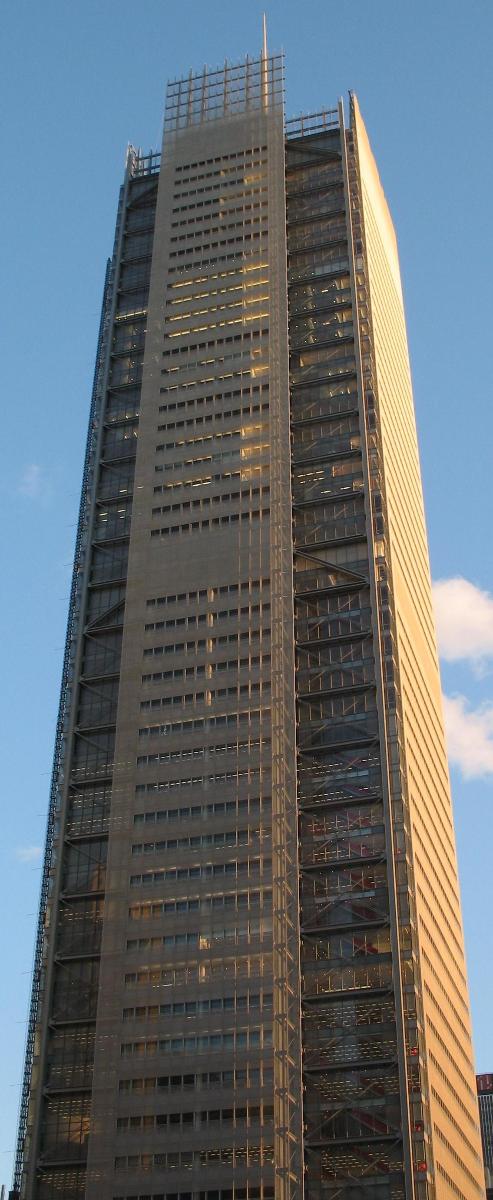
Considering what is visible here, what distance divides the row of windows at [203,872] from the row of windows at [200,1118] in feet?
70.3

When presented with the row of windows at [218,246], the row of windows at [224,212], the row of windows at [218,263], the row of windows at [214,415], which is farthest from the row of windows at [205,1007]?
the row of windows at [224,212]

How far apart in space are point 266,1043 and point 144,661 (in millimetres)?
43525

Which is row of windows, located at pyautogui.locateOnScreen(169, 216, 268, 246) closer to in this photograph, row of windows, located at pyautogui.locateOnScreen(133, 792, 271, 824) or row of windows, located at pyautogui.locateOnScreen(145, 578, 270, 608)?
row of windows, located at pyautogui.locateOnScreen(145, 578, 270, 608)

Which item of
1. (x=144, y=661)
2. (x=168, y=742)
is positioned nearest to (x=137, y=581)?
(x=144, y=661)

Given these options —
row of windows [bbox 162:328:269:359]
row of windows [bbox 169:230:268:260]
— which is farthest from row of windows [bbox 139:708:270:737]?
row of windows [bbox 169:230:268:260]

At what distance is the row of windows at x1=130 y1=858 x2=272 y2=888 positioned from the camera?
132 metres

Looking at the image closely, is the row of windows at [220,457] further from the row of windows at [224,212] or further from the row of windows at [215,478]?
the row of windows at [224,212]

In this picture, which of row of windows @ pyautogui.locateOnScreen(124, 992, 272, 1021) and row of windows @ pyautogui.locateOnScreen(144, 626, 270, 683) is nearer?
row of windows @ pyautogui.locateOnScreen(124, 992, 272, 1021)

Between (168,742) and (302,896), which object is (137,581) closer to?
(168,742)

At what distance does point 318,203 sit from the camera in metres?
179

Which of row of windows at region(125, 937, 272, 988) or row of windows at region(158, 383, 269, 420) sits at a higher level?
row of windows at region(158, 383, 269, 420)

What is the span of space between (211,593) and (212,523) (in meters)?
9.35

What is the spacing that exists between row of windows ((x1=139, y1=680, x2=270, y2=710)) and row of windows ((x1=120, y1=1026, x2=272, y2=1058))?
32.2 metres

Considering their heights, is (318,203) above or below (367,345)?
above
